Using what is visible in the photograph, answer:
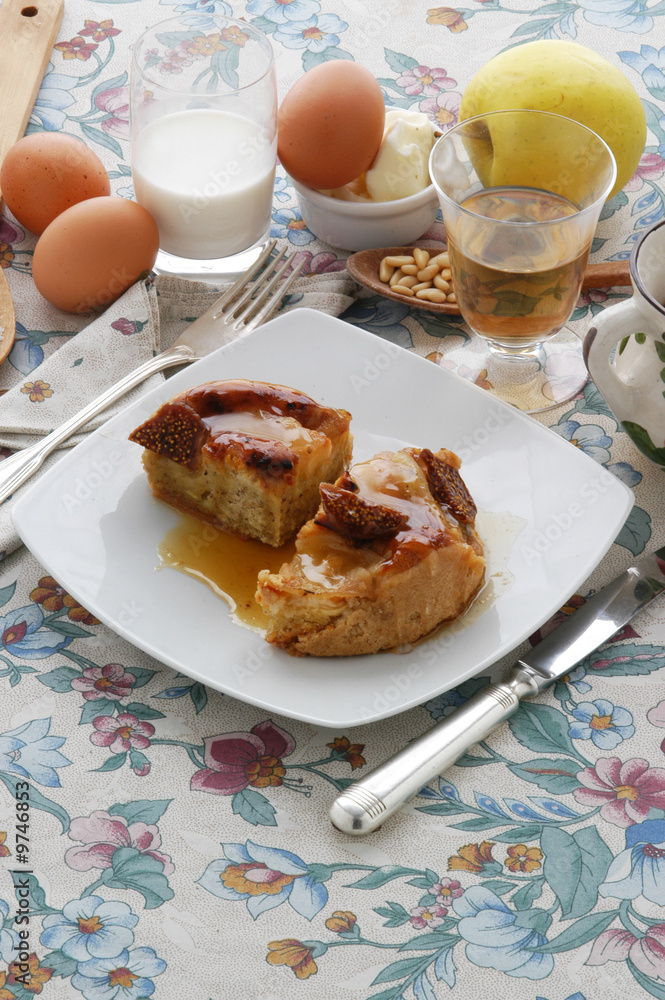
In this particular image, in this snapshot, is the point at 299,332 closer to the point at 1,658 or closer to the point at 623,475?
the point at 623,475

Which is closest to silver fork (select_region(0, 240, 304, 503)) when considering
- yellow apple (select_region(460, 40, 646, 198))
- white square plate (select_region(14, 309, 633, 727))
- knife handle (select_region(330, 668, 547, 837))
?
white square plate (select_region(14, 309, 633, 727))

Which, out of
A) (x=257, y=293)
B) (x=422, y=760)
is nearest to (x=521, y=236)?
(x=257, y=293)

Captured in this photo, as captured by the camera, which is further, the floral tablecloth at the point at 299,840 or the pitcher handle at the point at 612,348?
the pitcher handle at the point at 612,348

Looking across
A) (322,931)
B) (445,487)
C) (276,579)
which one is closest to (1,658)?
(276,579)

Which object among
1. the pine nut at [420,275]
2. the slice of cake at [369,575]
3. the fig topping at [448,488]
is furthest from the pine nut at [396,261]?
the slice of cake at [369,575]

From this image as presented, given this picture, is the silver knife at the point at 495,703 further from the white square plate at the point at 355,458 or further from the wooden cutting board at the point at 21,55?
the wooden cutting board at the point at 21,55

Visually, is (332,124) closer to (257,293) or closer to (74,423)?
(257,293)
